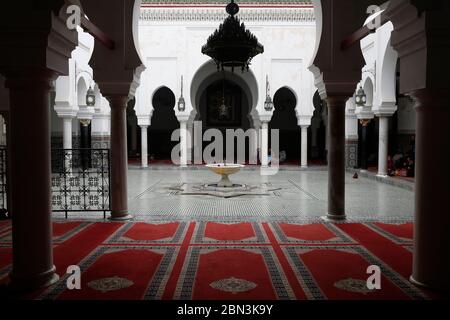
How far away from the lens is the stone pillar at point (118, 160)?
567 centimetres

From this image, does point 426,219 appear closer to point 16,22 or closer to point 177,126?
point 16,22

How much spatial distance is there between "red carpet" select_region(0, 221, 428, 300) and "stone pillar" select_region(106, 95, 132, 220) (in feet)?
1.24

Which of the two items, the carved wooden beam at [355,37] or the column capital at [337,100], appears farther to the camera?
the column capital at [337,100]

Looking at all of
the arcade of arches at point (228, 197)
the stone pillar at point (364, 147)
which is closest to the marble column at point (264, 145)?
the arcade of arches at point (228, 197)

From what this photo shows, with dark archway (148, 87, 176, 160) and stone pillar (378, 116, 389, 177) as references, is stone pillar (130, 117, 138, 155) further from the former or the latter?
stone pillar (378, 116, 389, 177)

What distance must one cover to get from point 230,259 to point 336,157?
245cm

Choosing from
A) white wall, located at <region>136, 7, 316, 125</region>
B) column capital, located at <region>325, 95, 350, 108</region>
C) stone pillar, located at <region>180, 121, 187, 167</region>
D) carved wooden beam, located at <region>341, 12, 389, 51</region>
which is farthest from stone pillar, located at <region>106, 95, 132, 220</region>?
white wall, located at <region>136, 7, 316, 125</region>

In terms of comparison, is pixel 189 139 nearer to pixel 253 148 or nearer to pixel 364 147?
pixel 253 148

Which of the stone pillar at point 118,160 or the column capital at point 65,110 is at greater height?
the column capital at point 65,110

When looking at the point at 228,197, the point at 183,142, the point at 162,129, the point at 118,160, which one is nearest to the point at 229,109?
the point at 162,129

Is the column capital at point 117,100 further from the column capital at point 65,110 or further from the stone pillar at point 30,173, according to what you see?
the column capital at point 65,110

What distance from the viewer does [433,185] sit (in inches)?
116

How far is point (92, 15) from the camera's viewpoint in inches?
206

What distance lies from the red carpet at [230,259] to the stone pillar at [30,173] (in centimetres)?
25
